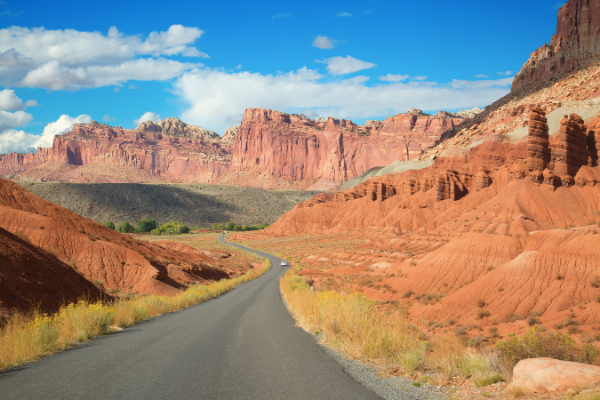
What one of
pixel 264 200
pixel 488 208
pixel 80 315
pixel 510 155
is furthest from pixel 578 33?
pixel 80 315

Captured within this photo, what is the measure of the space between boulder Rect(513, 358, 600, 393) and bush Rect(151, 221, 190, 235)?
383ft

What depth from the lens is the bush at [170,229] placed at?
116225 millimetres

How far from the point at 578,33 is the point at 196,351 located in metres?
152

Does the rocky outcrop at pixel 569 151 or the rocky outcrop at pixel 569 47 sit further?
the rocky outcrop at pixel 569 47

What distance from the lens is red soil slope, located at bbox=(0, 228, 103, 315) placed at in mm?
15281

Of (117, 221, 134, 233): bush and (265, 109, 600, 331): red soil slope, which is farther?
(117, 221, 134, 233): bush

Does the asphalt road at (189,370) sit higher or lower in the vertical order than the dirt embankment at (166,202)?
lower

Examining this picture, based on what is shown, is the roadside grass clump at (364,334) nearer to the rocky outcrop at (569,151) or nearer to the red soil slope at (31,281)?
the red soil slope at (31,281)

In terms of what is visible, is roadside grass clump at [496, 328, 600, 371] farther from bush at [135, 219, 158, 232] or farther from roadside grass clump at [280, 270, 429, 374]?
bush at [135, 219, 158, 232]

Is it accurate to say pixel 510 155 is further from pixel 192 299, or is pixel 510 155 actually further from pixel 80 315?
pixel 80 315

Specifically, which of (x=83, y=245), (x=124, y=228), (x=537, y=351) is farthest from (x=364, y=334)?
(x=124, y=228)

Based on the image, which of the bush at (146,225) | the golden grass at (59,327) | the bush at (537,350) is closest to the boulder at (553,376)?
the bush at (537,350)

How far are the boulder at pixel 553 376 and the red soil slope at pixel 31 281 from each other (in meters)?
15.9

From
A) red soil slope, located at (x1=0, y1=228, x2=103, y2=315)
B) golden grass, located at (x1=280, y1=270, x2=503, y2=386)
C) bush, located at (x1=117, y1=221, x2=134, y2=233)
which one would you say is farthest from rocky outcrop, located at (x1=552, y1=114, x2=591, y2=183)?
bush, located at (x1=117, y1=221, x2=134, y2=233)
